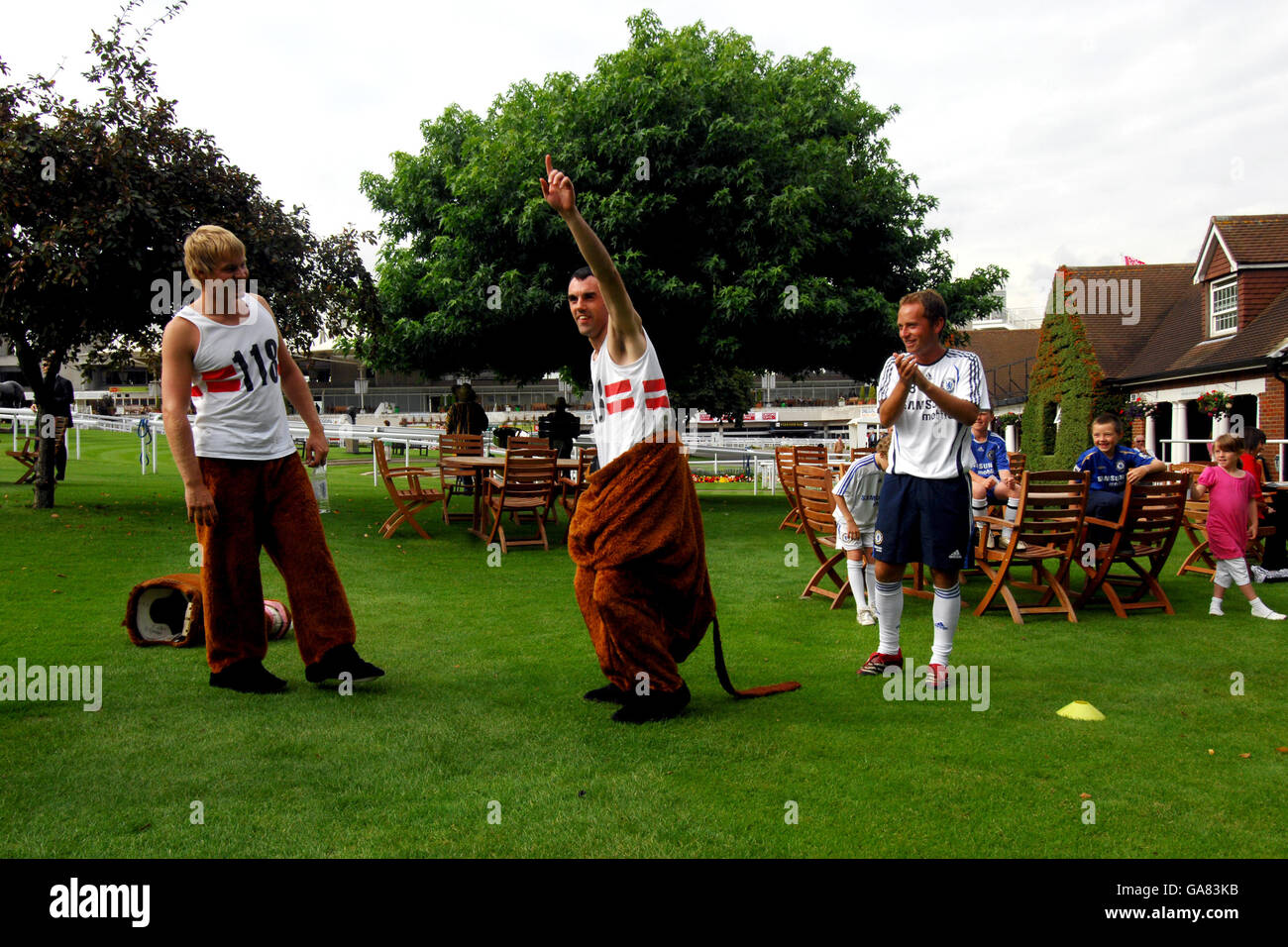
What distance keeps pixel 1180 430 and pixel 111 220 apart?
23.4 meters

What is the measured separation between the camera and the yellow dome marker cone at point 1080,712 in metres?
4.46

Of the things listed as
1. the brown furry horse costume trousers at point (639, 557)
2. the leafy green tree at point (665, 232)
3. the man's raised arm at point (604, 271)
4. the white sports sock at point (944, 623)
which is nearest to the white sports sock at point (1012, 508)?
the white sports sock at point (944, 623)

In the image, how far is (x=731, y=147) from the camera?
1625 cm

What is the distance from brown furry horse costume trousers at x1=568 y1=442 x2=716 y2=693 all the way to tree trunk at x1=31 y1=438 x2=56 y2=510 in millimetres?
11272

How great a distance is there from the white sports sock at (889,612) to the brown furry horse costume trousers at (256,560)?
2.94 metres

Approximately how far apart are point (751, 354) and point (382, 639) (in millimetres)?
12891

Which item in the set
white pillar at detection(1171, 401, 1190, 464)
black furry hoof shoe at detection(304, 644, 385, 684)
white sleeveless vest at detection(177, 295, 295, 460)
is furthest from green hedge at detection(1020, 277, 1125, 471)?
white sleeveless vest at detection(177, 295, 295, 460)

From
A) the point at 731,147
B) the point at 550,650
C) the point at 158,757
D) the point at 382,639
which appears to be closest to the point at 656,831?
the point at 158,757

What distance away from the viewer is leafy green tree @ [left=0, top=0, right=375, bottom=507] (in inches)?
412

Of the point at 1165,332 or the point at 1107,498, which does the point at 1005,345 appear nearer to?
the point at 1165,332

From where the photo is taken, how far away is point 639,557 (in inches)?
165

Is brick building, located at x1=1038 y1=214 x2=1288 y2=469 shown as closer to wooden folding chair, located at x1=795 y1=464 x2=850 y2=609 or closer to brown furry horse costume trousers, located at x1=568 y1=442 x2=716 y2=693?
wooden folding chair, located at x1=795 y1=464 x2=850 y2=609
